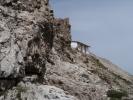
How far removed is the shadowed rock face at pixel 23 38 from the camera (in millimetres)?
43812

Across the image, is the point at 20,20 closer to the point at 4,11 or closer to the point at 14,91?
the point at 4,11

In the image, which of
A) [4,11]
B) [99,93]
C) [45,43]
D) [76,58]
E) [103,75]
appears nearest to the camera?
[4,11]

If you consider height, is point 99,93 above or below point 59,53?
below

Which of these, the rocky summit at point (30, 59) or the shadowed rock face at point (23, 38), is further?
the shadowed rock face at point (23, 38)

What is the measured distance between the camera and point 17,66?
44000mm

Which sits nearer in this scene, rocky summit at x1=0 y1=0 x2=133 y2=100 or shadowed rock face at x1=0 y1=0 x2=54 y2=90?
rocky summit at x1=0 y1=0 x2=133 y2=100

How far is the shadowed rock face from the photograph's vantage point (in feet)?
144

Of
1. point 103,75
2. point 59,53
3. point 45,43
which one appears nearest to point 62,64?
point 59,53

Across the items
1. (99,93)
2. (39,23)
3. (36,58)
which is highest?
(39,23)

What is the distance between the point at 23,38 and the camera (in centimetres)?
4578

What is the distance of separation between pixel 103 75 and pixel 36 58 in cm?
3288

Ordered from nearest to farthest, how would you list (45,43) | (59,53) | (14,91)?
(14,91) → (45,43) → (59,53)

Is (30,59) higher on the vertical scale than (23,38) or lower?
lower

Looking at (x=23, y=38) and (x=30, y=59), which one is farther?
(x=30, y=59)
